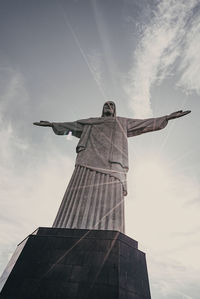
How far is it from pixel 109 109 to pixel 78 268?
6.59 m

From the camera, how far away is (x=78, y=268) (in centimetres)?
339

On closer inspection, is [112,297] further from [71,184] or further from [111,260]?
[71,184]

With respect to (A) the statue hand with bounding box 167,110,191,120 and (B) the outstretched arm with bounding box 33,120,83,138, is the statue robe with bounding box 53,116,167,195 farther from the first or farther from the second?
(A) the statue hand with bounding box 167,110,191,120

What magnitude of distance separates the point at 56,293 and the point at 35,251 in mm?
961

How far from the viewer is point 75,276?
3287 millimetres

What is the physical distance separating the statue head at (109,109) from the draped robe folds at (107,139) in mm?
556

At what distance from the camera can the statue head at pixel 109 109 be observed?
333 inches

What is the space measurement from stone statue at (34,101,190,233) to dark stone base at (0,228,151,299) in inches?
30.8

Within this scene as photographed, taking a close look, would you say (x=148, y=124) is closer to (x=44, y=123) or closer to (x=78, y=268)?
(x=44, y=123)

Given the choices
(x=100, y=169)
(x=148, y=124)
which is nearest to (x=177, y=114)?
(x=148, y=124)

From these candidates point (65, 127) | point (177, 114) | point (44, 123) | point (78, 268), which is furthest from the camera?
point (44, 123)

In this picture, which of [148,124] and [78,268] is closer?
[78,268]

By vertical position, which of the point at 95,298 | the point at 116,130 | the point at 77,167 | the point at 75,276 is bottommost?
the point at 95,298

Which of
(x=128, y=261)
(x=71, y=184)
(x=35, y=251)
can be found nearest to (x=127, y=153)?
(x=71, y=184)
